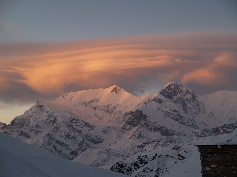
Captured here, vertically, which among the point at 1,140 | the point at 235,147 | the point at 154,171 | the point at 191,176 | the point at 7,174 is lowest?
the point at 7,174

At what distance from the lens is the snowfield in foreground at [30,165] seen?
67.5ft

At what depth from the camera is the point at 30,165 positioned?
74.8 feet

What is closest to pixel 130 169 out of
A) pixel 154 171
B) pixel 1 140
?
pixel 154 171

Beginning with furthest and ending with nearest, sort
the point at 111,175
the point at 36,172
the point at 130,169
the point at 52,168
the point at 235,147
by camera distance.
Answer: the point at 130,169 → the point at 111,175 → the point at 52,168 → the point at 36,172 → the point at 235,147

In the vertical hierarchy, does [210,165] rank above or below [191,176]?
below

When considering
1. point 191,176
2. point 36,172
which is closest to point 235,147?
point 36,172

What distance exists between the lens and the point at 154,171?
14138cm

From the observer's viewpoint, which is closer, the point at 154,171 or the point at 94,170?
the point at 94,170

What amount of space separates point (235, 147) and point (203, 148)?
1.45 m

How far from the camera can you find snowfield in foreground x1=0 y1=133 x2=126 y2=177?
20.6 metres

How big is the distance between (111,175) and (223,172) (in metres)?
15.3

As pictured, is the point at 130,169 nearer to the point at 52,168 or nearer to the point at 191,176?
the point at 191,176

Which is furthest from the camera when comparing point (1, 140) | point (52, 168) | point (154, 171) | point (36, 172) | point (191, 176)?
point (154, 171)

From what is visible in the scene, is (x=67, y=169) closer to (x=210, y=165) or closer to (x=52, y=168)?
(x=52, y=168)
